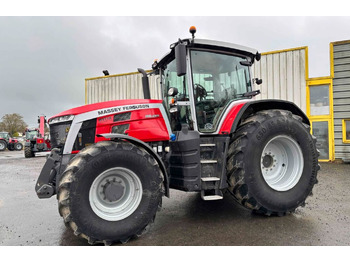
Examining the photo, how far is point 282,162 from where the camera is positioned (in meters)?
3.92

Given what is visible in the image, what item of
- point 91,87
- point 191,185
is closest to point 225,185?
point 191,185

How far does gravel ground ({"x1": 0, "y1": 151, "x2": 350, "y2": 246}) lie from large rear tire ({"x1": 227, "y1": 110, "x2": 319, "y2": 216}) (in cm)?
33

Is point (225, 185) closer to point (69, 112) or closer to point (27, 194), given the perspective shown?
point (69, 112)

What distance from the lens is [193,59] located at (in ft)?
12.4

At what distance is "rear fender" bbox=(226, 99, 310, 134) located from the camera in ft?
11.8

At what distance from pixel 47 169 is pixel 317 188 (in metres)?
5.36

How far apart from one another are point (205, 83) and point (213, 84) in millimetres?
143

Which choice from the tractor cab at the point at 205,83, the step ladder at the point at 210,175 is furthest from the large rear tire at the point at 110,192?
the tractor cab at the point at 205,83

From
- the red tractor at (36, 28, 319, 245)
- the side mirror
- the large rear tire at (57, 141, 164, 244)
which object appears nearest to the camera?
the large rear tire at (57, 141, 164, 244)

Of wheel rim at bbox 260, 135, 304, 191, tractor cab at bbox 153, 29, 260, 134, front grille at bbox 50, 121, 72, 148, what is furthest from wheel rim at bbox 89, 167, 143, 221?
wheel rim at bbox 260, 135, 304, 191

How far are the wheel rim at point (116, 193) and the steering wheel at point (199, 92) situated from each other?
5.09ft

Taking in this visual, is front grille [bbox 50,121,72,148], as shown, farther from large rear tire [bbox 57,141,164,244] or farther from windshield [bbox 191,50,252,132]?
windshield [bbox 191,50,252,132]

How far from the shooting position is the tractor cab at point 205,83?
376cm

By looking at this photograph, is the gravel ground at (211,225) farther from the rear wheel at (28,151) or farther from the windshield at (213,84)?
the rear wheel at (28,151)
